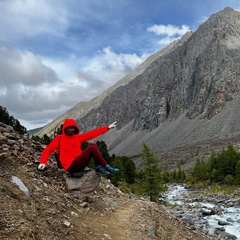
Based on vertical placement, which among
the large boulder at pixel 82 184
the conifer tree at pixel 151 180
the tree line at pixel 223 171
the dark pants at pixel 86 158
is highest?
the dark pants at pixel 86 158

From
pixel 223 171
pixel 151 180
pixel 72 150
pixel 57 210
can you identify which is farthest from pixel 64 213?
pixel 223 171

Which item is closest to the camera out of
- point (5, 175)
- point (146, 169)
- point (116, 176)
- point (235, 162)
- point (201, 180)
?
point (5, 175)

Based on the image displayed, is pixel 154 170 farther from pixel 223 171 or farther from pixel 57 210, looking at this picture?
pixel 223 171

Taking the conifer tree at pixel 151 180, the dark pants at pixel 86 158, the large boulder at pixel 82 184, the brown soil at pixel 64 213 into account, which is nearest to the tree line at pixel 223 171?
the conifer tree at pixel 151 180

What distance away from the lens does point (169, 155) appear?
507 feet

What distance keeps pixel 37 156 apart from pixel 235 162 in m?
67.9

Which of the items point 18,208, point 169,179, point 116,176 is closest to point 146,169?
point 116,176

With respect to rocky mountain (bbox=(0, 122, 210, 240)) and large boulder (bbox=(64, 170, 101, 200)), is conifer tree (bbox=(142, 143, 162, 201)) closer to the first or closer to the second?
rocky mountain (bbox=(0, 122, 210, 240))

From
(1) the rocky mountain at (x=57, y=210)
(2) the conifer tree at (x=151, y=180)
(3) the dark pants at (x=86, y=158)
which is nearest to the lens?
(1) the rocky mountain at (x=57, y=210)

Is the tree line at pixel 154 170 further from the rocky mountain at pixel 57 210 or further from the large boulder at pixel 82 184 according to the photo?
the large boulder at pixel 82 184

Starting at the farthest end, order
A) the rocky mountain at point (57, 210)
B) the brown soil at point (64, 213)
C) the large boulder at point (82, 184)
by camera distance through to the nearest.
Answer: the large boulder at point (82, 184) < the rocky mountain at point (57, 210) < the brown soil at point (64, 213)

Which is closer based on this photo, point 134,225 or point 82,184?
point 134,225

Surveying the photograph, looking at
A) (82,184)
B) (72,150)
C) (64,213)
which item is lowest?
(64,213)

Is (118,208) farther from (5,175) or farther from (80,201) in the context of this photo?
(5,175)
